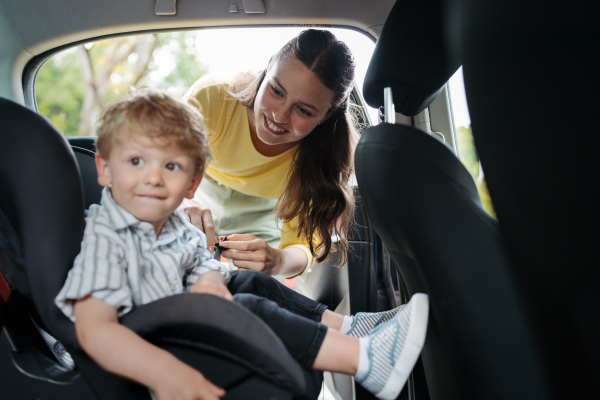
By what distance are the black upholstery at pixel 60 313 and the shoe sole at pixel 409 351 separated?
0.13m

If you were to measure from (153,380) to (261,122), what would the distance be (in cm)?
91

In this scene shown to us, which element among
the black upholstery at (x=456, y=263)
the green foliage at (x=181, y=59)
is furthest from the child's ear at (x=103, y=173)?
the green foliage at (x=181, y=59)

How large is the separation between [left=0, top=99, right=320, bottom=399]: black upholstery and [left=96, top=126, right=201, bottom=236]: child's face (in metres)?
0.08

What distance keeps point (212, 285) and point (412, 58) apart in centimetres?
61

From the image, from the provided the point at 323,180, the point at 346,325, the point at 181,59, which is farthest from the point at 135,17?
the point at 181,59

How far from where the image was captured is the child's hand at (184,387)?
77 cm

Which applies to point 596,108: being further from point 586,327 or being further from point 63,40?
point 63,40

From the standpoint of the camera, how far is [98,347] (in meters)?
0.81

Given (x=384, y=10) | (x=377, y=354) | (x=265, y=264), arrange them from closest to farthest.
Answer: (x=377, y=354) → (x=265, y=264) → (x=384, y=10)

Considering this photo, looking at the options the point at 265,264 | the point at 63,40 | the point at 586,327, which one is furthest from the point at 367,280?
the point at 63,40

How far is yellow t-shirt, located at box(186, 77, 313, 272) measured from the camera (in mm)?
1662

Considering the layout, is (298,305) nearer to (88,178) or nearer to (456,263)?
A: (456,263)

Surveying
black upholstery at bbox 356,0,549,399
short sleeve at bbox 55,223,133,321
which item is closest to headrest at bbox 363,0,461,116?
black upholstery at bbox 356,0,549,399

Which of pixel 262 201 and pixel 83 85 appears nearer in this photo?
pixel 262 201
